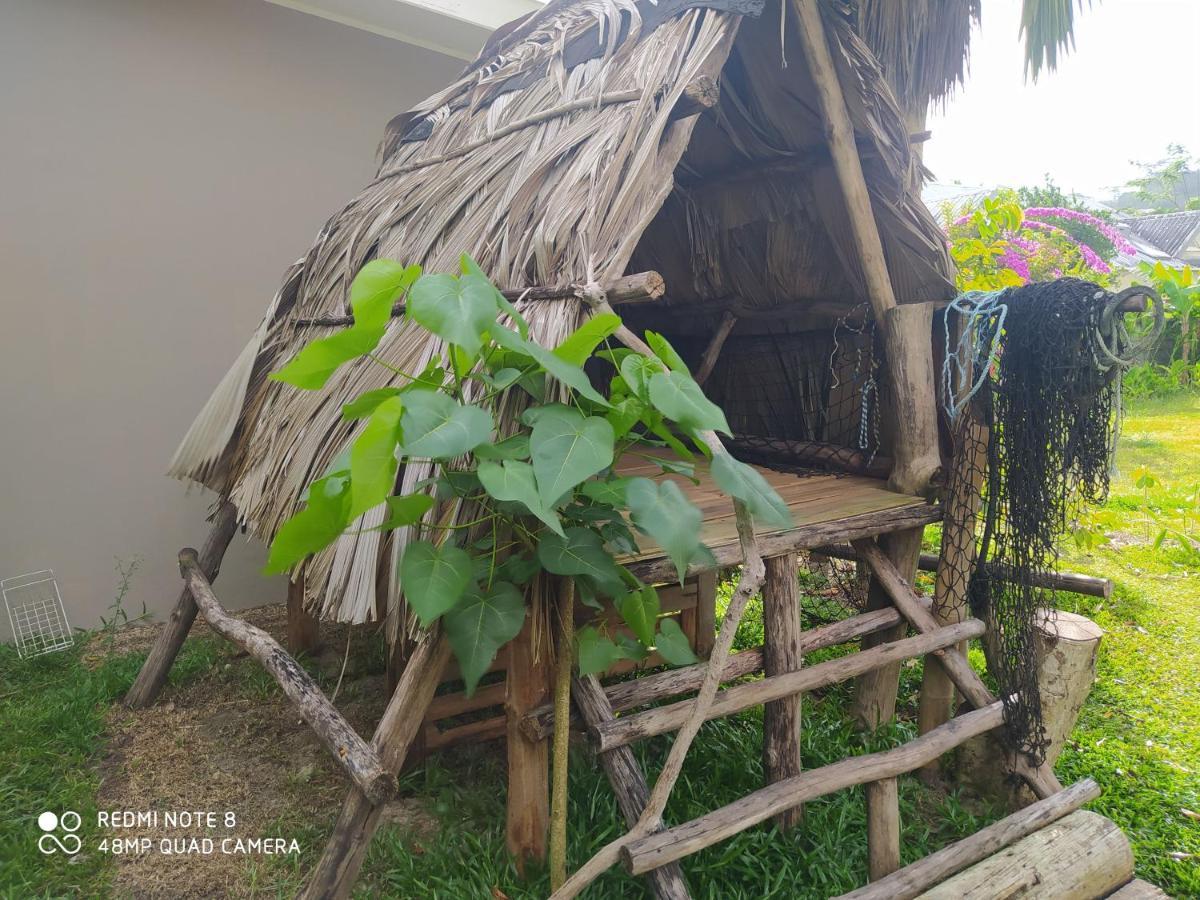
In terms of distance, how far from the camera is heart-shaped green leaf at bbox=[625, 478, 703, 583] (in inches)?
50.7

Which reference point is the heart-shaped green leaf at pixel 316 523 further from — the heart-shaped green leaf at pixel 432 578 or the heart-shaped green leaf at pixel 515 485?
the heart-shaped green leaf at pixel 515 485

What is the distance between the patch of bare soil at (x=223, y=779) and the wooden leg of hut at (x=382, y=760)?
0.44 m

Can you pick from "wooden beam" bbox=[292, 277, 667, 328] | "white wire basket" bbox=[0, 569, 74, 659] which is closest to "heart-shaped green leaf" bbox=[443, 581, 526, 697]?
"wooden beam" bbox=[292, 277, 667, 328]

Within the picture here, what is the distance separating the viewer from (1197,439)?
639 cm

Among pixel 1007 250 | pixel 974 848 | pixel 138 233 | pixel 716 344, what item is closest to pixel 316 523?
pixel 974 848

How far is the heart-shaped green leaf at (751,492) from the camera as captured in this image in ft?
4.42

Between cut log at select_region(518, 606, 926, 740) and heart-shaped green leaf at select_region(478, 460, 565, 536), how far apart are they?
64 centimetres

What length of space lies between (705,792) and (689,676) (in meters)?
0.46

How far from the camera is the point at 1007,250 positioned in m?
4.93

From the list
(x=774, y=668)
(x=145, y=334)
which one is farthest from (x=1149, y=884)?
(x=145, y=334)

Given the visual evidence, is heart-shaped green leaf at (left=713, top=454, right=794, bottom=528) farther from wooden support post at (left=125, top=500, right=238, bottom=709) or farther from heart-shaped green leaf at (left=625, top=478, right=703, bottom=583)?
wooden support post at (left=125, top=500, right=238, bottom=709)

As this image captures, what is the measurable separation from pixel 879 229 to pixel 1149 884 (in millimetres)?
2193

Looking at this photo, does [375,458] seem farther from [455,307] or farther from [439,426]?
[455,307]

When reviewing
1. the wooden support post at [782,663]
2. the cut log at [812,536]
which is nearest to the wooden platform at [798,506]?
the cut log at [812,536]
